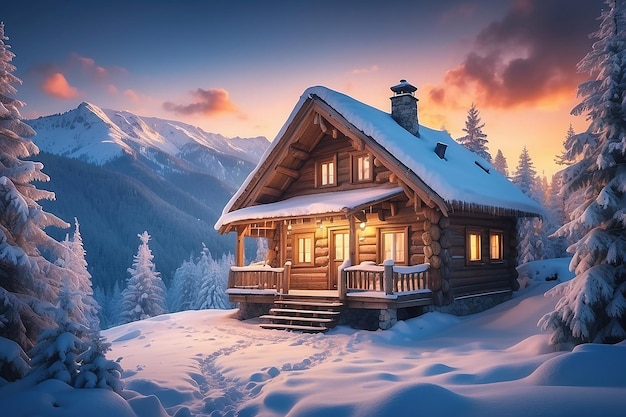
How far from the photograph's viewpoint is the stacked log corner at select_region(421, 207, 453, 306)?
16.6 metres

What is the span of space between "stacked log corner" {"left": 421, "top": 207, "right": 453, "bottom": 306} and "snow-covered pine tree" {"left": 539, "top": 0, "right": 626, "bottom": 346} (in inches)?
245

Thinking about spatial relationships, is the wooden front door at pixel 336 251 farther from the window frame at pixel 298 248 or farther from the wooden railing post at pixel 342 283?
the wooden railing post at pixel 342 283

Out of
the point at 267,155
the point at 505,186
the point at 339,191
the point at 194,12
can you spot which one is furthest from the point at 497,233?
the point at 194,12

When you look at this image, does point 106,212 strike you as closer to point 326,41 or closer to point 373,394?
point 326,41

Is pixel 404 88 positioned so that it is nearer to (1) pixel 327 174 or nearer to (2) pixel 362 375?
(1) pixel 327 174

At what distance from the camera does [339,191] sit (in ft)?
65.5

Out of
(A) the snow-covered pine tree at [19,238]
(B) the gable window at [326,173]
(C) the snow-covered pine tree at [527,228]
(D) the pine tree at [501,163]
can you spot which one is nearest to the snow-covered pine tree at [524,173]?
(C) the snow-covered pine tree at [527,228]

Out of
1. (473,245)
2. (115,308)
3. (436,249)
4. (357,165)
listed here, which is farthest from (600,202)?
(115,308)

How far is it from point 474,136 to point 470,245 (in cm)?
1955

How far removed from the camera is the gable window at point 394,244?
18.2 metres

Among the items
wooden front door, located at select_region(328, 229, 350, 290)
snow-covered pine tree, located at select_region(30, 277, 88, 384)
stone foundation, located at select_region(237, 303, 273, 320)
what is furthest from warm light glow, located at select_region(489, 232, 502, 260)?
snow-covered pine tree, located at select_region(30, 277, 88, 384)

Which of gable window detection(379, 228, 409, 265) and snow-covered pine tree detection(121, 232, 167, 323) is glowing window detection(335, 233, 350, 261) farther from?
snow-covered pine tree detection(121, 232, 167, 323)

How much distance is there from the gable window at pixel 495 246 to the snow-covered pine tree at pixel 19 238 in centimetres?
1702

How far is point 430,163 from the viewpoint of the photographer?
55.0 ft
